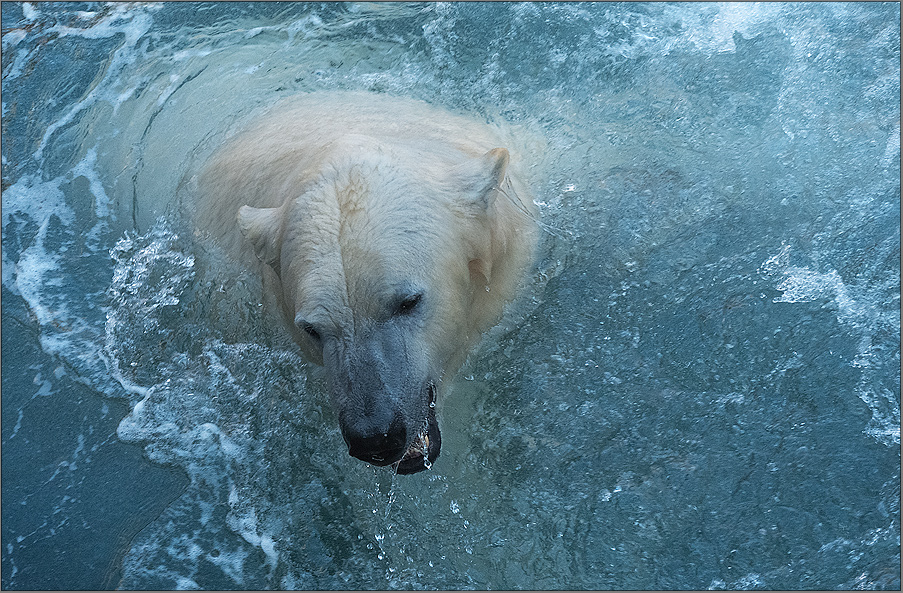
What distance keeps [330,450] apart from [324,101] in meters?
2.01

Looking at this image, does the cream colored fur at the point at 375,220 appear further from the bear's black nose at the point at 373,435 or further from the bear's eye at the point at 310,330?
the bear's black nose at the point at 373,435

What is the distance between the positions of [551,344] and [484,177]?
Result: 3.46 ft

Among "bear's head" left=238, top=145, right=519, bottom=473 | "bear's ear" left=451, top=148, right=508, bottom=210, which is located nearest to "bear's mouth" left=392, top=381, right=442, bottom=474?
"bear's head" left=238, top=145, right=519, bottom=473

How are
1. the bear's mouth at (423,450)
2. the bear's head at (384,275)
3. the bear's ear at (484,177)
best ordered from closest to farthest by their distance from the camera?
the bear's head at (384,275)
the bear's mouth at (423,450)
the bear's ear at (484,177)

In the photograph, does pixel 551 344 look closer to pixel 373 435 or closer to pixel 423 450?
pixel 423 450

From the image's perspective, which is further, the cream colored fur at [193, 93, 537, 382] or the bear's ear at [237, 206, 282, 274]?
the bear's ear at [237, 206, 282, 274]

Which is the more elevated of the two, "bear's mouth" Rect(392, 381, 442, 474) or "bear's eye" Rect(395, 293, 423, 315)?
"bear's eye" Rect(395, 293, 423, 315)

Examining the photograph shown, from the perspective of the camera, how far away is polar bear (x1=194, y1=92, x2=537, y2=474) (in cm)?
271

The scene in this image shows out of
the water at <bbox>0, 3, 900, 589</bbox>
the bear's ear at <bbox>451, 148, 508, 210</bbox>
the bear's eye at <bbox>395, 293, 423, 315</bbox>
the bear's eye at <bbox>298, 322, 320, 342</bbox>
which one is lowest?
the water at <bbox>0, 3, 900, 589</bbox>

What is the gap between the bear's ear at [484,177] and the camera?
310 cm

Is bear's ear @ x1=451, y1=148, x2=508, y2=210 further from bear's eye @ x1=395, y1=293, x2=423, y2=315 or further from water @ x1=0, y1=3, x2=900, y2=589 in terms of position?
water @ x1=0, y1=3, x2=900, y2=589

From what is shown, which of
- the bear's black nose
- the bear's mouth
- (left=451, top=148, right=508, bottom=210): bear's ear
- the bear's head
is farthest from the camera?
(left=451, top=148, right=508, bottom=210): bear's ear

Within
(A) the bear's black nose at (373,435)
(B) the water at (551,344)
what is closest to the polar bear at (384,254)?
(A) the bear's black nose at (373,435)

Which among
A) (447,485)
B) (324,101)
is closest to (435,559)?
(447,485)
